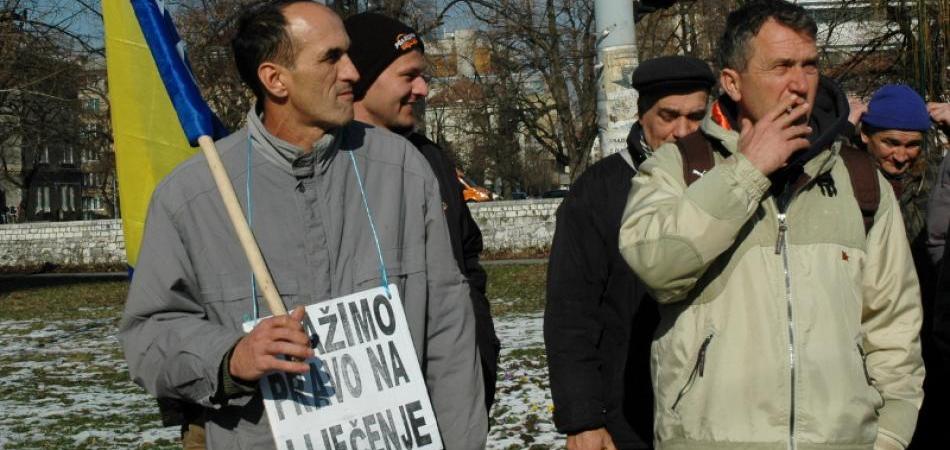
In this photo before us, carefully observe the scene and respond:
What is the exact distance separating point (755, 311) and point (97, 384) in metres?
10.5

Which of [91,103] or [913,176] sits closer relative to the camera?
[913,176]

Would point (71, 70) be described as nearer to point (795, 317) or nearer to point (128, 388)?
point (128, 388)

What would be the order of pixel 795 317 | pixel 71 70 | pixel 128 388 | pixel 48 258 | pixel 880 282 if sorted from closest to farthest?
pixel 795 317 < pixel 880 282 < pixel 128 388 < pixel 71 70 < pixel 48 258

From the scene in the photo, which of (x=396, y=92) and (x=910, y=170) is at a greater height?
(x=396, y=92)

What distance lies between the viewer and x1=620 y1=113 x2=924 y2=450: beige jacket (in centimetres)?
304

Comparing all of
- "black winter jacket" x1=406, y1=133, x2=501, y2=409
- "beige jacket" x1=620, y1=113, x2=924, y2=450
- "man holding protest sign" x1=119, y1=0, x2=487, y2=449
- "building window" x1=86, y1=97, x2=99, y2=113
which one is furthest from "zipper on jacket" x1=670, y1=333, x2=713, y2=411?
"building window" x1=86, y1=97, x2=99, y2=113

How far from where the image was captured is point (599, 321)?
4199 mm

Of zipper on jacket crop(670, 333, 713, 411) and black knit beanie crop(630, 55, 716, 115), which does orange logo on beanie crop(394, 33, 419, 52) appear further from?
zipper on jacket crop(670, 333, 713, 411)

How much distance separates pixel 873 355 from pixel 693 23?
39.4 m

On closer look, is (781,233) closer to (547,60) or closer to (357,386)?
(357,386)

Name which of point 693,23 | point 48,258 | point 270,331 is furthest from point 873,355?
point 693,23

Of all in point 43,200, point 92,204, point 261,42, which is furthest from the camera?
point 92,204

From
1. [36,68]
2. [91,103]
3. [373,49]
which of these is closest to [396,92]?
[373,49]

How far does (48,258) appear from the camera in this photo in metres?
35.7
